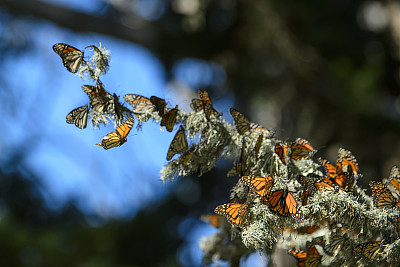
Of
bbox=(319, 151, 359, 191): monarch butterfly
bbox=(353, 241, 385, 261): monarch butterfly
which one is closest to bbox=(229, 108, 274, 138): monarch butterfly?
bbox=(319, 151, 359, 191): monarch butterfly

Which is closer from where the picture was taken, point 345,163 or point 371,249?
point 371,249

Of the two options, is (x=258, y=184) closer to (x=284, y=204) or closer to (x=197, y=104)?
(x=284, y=204)

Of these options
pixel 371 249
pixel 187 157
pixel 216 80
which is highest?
pixel 216 80

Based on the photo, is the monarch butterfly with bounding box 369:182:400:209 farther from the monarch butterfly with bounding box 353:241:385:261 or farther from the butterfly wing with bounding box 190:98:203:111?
the butterfly wing with bounding box 190:98:203:111

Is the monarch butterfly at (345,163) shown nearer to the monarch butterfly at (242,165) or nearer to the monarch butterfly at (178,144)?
the monarch butterfly at (242,165)

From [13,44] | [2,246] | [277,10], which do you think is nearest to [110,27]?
[13,44]

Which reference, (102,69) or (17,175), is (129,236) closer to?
(17,175)

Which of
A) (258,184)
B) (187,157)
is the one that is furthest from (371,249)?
(187,157)
